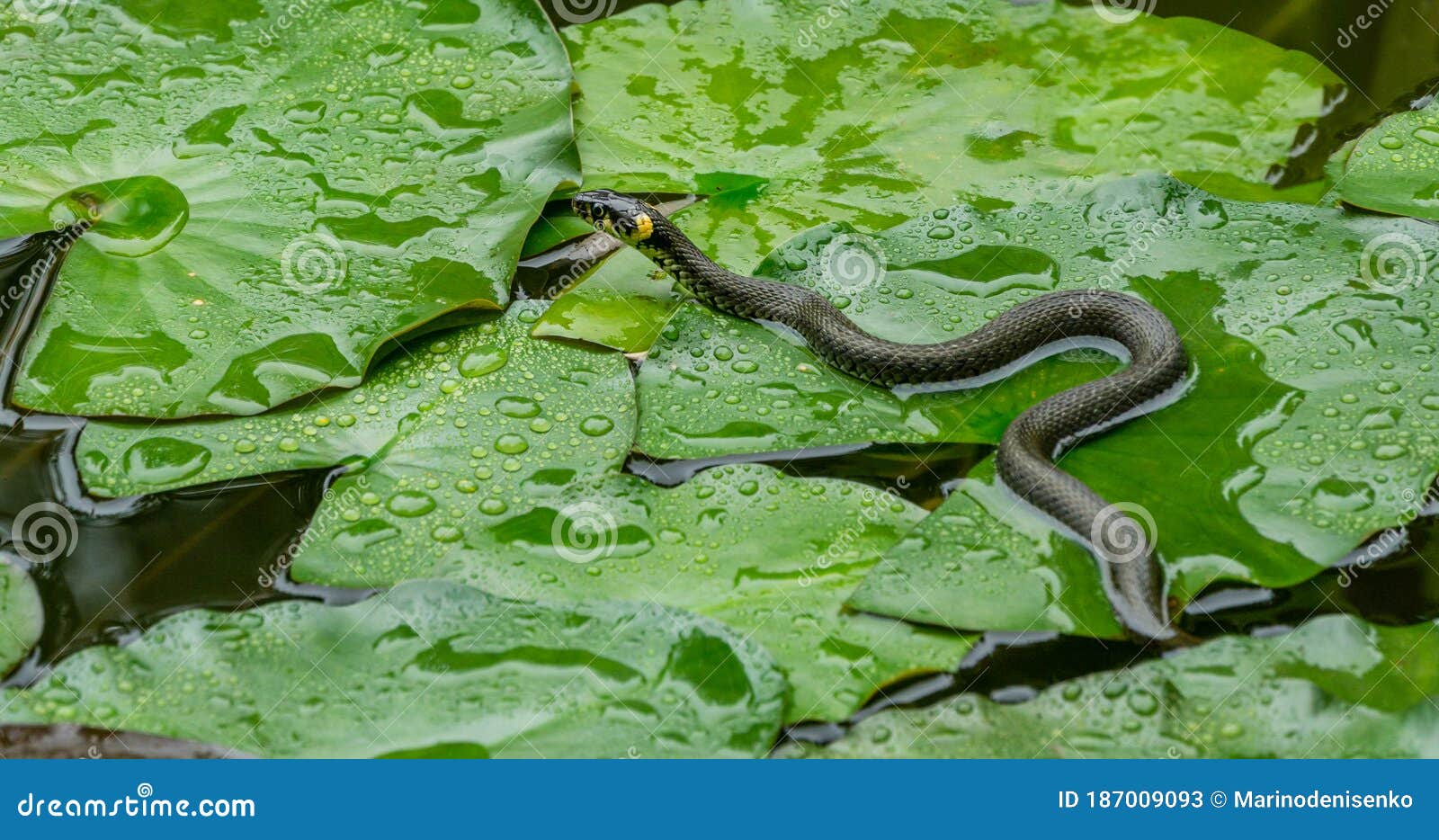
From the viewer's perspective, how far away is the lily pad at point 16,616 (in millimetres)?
2912

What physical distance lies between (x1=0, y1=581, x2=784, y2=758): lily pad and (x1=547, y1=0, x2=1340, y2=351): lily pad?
4.99ft

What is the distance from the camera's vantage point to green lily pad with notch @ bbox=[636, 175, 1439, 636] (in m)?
3.04

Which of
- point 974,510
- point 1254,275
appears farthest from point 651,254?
point 1254,275

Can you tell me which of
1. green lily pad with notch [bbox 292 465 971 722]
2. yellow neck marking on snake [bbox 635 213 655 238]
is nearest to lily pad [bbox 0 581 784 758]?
green lily pad with notch [bbox 292 465 971 722]

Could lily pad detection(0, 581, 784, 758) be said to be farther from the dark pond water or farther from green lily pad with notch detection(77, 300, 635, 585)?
green lily pad with notch detection(77, 300, 635, 585)

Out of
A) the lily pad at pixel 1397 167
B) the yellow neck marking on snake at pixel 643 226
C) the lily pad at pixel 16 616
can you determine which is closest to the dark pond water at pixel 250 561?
the lily pad at pixel 16 616

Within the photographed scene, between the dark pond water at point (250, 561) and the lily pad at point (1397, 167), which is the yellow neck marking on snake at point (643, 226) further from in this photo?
the lily pad at point (1397, 167)

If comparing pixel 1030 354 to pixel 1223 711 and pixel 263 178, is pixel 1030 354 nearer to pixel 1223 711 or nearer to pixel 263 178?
pixel 1223 711

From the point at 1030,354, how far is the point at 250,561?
105 inches

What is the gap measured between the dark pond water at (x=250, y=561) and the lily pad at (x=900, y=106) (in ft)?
3.97

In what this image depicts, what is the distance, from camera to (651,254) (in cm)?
429

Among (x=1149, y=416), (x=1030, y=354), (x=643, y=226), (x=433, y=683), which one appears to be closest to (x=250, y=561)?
(x=433, y=683)

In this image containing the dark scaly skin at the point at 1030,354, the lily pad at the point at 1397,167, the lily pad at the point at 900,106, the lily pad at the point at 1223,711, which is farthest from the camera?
the lily pad at the point at 900,106

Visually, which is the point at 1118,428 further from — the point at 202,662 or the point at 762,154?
the point at 202,662
